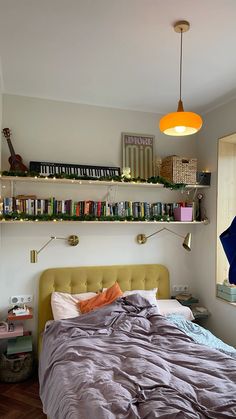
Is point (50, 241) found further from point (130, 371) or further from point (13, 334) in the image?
point (130, 371)

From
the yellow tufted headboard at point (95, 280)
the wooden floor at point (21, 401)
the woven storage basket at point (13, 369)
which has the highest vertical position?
the yellow tufted headboard at point (95, 280)

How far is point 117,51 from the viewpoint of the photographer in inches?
95.7

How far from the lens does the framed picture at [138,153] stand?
12.1 ft

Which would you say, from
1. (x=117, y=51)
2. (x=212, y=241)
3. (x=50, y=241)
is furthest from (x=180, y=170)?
(x=50, y=241)

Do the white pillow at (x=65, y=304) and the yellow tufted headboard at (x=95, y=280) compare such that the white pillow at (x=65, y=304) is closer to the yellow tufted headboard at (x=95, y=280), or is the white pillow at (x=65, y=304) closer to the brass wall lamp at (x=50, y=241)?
the yellow tufted headboard at (x=95, y=280)

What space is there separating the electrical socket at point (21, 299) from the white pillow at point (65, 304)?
27 centimetres

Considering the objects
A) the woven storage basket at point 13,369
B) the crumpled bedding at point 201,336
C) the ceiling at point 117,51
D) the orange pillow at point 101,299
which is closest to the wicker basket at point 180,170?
the ceiling at point 117,51

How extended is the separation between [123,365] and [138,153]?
7.83 feet

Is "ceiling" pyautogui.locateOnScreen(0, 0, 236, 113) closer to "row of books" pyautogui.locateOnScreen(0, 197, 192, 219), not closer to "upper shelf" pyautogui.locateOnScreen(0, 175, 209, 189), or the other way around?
"upper shelf" pyautogui.locateOnScreen(0, 175, 209, 189)

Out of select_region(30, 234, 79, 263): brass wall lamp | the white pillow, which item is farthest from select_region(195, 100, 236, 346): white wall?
select_region(30, 234, 79, 263): brass wall lamp

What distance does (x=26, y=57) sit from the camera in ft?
8.32

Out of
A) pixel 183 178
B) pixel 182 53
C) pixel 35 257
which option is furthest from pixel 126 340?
pixel 182 53

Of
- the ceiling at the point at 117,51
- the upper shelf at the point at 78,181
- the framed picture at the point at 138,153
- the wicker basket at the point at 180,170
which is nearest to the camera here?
the ceiling at the point at 117,51

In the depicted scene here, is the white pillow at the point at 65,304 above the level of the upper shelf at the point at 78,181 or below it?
below
